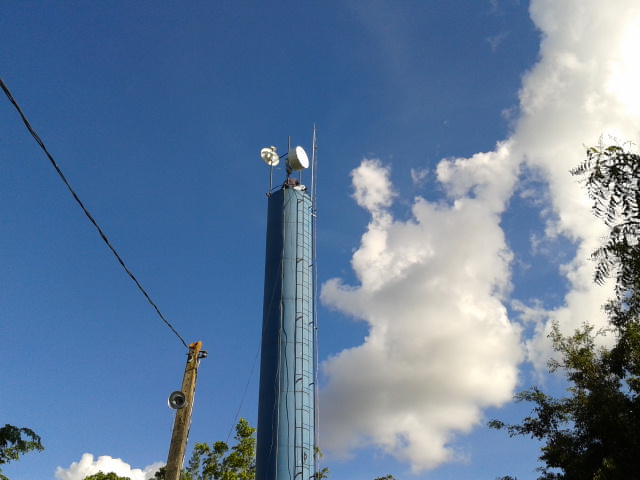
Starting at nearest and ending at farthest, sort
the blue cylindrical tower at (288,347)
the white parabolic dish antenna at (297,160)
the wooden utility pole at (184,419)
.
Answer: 1. the wooden utility pole at (184,419)
2. the blue cylindrical tower at (288,347)
3. the white parabolic dish antenna at (297,160)

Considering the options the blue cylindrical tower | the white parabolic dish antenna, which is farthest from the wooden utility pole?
the white parabolic dish antenna

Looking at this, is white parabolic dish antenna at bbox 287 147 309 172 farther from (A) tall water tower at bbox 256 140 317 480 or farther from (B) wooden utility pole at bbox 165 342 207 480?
(B) wooden utility pole at bbox 165 342 207 480

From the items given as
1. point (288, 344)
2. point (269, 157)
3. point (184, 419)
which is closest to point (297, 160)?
point (269, 157)

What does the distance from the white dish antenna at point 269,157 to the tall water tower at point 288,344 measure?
7.19ft

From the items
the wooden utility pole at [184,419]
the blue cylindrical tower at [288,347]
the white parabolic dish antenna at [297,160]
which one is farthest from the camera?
the white parabolic dish antenna at [297,160]

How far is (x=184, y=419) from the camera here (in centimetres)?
1357

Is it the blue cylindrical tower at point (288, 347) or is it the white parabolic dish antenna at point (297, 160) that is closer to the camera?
the blue cylindrical tower at point (288, 347)

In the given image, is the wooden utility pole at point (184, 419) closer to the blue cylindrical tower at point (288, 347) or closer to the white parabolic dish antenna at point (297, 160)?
the blue cylindrical tower at point (288, 347)

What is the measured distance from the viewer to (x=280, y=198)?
33.5 metres

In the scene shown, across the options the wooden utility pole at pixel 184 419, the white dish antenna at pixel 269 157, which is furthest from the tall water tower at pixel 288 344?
the wooden utility pole at pixel 184 419

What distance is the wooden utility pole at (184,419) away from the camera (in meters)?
12.9

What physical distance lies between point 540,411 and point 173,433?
21537mm

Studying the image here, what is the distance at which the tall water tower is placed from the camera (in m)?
26.6

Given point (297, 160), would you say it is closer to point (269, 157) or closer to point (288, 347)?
point (269, 157)
